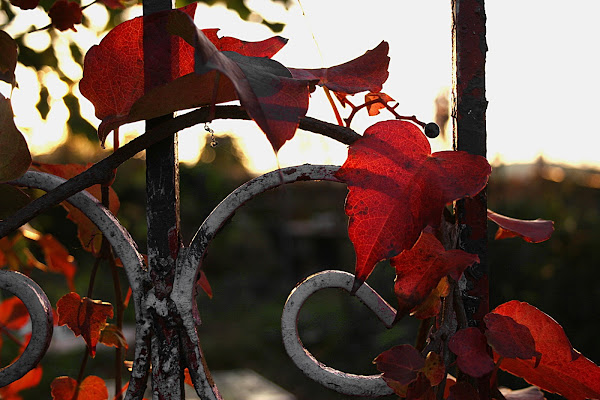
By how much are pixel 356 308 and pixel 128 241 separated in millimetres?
4004

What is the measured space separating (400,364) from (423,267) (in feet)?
0.26

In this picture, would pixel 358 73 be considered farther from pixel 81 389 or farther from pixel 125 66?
pixel 81 389

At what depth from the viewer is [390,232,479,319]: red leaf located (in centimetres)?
39

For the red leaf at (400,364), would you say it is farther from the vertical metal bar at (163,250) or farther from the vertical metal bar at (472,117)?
the vertical metal bar at (163,250)

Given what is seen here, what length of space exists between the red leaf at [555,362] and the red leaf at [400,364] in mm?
91

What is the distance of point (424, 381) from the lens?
16.2 inches

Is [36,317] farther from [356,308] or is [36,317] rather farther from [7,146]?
[356,308]

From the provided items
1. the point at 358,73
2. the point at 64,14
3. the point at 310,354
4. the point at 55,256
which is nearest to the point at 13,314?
the point at 55,256

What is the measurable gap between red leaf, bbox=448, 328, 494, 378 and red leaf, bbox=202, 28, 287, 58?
28 centimetres

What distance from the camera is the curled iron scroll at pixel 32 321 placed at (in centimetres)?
49

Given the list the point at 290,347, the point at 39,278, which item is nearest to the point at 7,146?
the point at 290,347

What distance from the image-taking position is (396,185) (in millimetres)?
391

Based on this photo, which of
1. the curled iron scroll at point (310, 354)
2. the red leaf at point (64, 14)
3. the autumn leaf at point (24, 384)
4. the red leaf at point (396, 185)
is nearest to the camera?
the red leaf at point (396, 185)

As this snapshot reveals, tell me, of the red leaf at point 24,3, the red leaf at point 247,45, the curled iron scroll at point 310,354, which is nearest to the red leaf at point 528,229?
the curled iron scroll at point 310,354
